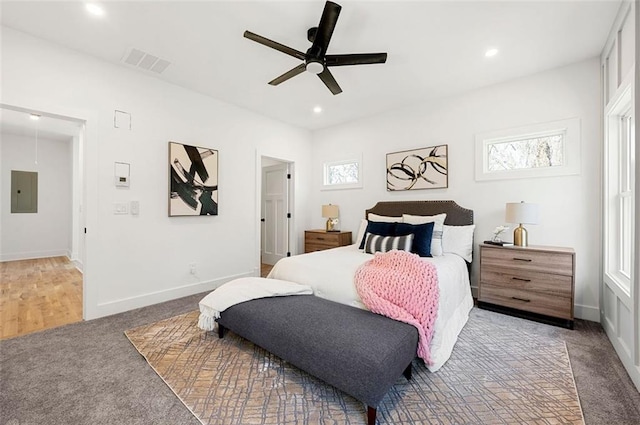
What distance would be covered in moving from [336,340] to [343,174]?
3.75 meters

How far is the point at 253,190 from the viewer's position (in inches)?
170

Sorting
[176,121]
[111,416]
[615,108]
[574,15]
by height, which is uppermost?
[574,15]

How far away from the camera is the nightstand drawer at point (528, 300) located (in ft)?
8.48

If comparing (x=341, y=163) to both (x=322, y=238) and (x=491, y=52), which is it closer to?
(x=322, y=238)

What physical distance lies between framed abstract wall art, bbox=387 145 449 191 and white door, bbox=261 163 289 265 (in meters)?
2.03

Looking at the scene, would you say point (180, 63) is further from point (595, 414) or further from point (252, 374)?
point (595, 414)

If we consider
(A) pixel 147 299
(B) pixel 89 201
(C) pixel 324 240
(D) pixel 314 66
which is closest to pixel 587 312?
(C) pixel 324 240

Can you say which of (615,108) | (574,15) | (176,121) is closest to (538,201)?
(615,108)

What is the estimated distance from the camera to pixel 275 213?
5523mm

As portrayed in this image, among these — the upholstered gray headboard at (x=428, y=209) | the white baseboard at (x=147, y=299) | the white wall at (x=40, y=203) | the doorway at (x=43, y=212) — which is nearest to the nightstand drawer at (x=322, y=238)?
the upholstered gray headboard at (x=428, y=209)

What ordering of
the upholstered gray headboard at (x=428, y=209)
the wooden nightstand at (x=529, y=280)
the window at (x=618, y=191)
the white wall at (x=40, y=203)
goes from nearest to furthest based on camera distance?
the window at (x=618, y=191) → the wooden nightstand at (x=529, y=280) → the upholstered gray headboard at (x=428, y=209) → the white wall at (x=40, y=203)

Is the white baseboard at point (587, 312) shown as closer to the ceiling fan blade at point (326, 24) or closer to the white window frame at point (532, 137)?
the white window frame at point (532, 137)

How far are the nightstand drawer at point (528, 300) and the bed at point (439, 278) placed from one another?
24cm

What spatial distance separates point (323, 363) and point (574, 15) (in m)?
3.31
